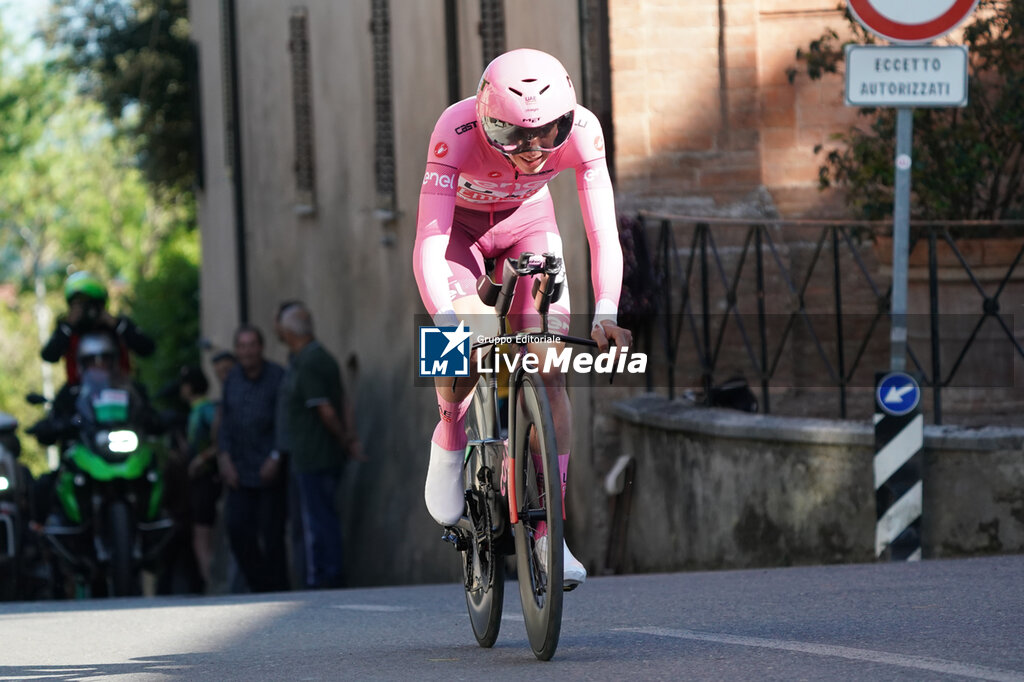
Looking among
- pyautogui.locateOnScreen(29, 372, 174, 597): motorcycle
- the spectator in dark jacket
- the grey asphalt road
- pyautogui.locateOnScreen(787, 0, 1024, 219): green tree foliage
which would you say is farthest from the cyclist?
the spectator in dark jacket

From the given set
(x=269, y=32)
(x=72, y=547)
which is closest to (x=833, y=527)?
(x=72, y=547)

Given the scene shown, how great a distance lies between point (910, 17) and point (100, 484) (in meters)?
6.28

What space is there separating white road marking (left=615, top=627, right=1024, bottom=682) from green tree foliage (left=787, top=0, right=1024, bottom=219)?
5.15m

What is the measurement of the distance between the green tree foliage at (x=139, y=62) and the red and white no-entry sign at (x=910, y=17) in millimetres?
23029

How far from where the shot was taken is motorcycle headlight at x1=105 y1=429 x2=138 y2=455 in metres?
11.9

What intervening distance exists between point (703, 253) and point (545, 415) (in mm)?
5779

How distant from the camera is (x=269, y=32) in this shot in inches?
870

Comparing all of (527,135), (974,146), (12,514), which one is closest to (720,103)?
(974,146)

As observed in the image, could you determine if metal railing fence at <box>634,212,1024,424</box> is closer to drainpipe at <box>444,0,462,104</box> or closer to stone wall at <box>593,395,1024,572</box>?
stone wall at <box>593,395,1024,572</box>

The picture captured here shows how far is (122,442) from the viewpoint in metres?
12.0

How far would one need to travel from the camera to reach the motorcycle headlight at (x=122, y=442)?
470 inches

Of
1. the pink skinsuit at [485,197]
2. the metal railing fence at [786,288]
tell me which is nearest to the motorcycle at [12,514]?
the metal railing fence at [786,288]

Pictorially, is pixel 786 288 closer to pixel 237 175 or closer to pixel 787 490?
pixel 787 490

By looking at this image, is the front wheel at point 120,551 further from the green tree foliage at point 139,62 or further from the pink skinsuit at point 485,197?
the green tree foliage at point 139,62
